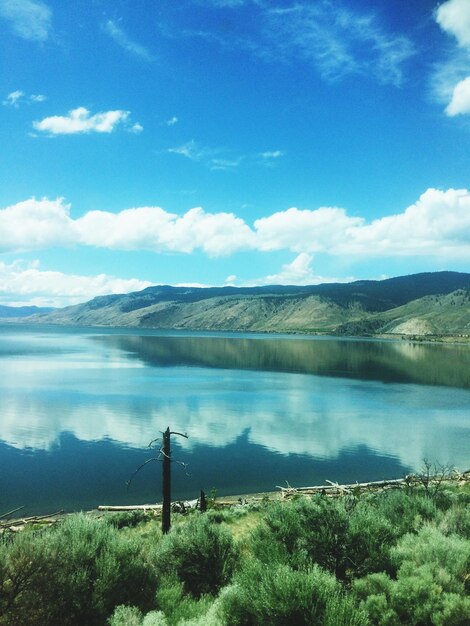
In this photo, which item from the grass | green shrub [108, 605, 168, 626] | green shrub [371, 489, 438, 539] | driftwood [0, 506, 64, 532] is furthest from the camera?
driftwood [0, 506, 64, 532]

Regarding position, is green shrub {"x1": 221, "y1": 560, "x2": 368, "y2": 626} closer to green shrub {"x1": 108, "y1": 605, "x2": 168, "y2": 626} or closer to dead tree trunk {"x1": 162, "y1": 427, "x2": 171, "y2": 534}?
green shrub {"x1": 108, "y1": 605, "x2": 168, "y2": 626}

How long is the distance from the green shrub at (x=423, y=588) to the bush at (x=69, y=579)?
4.41m

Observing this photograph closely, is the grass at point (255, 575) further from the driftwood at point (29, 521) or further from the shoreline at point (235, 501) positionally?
the driftwood at point (29, 521)

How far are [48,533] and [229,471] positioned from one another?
71.0ft

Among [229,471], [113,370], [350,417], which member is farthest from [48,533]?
[113,370]

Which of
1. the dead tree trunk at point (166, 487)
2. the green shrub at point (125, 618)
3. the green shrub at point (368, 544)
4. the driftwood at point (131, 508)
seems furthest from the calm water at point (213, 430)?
the green shrub at point (125, 618)

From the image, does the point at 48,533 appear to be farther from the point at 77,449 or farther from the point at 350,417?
the point at 350,417

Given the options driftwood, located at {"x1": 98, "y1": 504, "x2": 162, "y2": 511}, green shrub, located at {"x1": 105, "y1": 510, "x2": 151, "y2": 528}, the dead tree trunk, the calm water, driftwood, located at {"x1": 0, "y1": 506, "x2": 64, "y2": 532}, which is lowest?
the calm water

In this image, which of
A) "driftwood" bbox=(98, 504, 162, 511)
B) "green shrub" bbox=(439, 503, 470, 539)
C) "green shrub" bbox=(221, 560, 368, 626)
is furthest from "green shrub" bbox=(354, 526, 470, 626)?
"driftwood" bbox=(98, 504, 162, 511)

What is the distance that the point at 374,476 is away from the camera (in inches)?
1160

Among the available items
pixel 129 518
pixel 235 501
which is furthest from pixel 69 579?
pixel 235 501

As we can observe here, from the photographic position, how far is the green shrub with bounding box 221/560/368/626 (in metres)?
6.74

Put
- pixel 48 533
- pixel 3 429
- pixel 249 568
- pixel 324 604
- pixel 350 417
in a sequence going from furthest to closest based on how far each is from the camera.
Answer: pixel 350 417
pixel 3 429
pixel 48 533
pixel 249 568
pixel 324 604

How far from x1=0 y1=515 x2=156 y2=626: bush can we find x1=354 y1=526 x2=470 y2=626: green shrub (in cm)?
441
